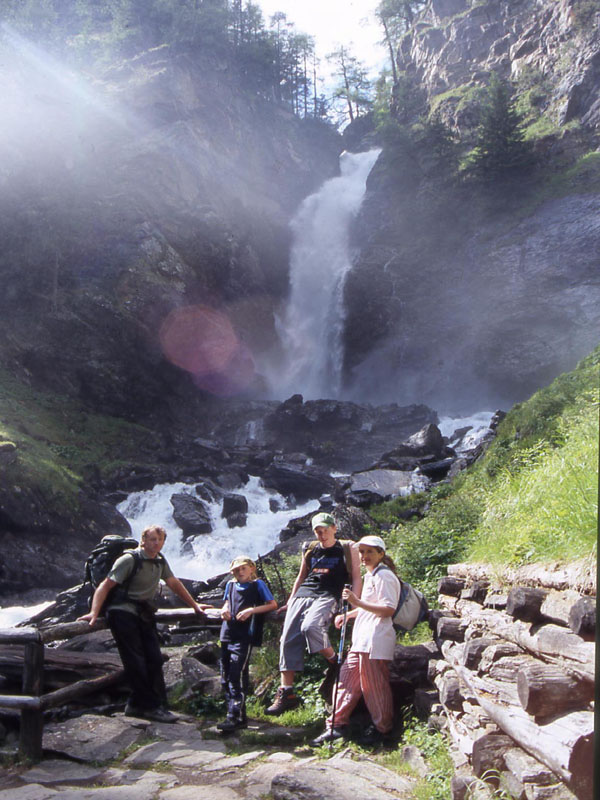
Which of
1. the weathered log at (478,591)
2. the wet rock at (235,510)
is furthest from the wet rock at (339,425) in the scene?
the weathered log at (478,591)

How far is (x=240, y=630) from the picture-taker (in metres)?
5.70

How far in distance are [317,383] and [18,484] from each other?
21.2 m

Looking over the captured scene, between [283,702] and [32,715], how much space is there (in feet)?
7.20

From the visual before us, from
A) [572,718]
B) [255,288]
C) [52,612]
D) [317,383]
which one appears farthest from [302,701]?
[255,288]

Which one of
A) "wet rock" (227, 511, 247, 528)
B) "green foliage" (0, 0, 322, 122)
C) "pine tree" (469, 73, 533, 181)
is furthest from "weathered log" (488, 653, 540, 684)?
"green foliage" (0, 0, 322, 122)

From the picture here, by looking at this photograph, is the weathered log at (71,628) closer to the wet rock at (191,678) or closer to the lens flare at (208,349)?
the wet rock at (191,678)

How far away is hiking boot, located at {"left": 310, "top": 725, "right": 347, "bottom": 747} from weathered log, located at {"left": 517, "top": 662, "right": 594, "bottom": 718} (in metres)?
2.49

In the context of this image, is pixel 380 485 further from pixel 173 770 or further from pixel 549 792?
pixel 549 792

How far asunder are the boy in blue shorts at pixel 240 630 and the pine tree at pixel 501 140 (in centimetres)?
3519

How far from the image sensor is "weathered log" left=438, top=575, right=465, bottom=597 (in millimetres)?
5328

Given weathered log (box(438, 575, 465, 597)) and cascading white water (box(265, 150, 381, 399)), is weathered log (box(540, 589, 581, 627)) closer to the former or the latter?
weathered log (box(438, 575, 465, 597))

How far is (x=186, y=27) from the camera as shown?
Answer: 155 ft

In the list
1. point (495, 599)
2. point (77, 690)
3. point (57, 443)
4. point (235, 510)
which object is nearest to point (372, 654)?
point (495, 599)

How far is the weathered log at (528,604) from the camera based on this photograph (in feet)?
11.1
